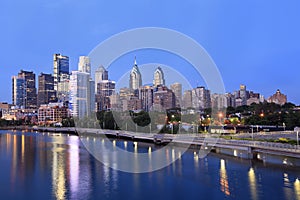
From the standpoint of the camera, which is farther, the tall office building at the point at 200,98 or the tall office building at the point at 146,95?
the tall office building at the point at 146,95

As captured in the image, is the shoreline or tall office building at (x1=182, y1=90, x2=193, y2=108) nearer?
the shoreline

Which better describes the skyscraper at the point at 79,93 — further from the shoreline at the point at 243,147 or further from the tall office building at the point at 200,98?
the shoreline at the point at 243,147

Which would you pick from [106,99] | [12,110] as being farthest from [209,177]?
[12,110]

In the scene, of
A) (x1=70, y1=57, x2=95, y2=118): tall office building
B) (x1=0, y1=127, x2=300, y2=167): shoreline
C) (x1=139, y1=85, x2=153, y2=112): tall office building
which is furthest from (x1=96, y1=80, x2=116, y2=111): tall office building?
(x1=0, y1=127, x2=300, y2=167): shoreline

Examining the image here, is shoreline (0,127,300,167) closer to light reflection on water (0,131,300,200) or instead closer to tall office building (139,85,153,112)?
light reflection on water (0,131,300,200)

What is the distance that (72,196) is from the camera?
59.3ft

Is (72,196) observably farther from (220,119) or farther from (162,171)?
(220,119)

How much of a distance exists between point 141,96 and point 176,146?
63434mm

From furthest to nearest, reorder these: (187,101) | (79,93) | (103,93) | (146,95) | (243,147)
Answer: (79,93), (103,93), (146,95), (187,101), (243,147)

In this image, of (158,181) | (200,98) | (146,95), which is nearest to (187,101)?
(200,98)

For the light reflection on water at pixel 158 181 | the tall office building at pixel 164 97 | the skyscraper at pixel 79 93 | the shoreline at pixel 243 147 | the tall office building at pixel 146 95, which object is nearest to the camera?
the light reflection on water at pixel 158 181

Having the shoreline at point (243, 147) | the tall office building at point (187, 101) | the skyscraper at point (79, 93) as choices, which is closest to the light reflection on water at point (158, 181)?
the shoreline at point (243, 147)

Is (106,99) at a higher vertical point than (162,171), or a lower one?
higher

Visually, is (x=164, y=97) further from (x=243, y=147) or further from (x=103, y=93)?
(x=243, y=147)
